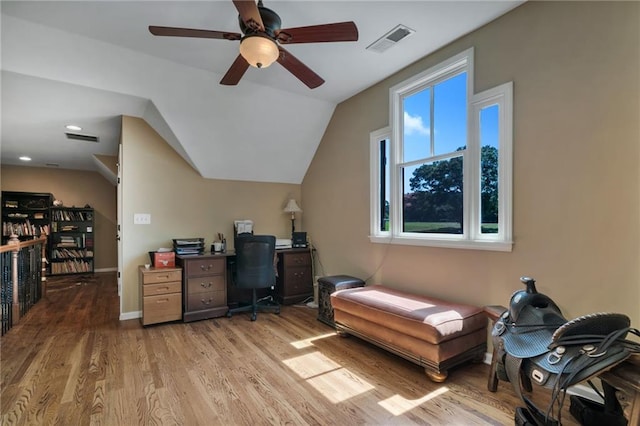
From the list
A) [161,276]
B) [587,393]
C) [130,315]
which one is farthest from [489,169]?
[130,315]

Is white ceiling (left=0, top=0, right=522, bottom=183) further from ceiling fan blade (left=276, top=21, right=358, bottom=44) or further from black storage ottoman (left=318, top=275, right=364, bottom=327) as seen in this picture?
black storage ottoman (left=318, top=275, right=364, bottom=327)

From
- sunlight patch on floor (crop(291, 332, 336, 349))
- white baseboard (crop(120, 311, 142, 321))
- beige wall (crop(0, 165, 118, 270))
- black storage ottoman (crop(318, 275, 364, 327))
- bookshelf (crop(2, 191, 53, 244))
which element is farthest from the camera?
beige wall (crop(0, 165, 118, 270))

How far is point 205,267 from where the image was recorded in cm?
366

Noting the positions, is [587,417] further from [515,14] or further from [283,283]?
[283,283]

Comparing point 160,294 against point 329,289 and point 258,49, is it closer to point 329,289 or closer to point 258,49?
point 329,289

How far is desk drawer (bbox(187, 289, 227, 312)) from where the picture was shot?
3.55 meters

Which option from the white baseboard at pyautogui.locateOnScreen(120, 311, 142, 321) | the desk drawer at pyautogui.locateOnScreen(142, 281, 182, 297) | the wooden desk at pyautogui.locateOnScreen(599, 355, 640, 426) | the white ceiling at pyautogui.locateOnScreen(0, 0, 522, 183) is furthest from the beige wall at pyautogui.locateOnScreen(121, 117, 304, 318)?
the wooden desk at pyautogui.locateOnScreen(599, 355, 640, 426)

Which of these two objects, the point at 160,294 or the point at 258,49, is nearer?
the point at 258,49

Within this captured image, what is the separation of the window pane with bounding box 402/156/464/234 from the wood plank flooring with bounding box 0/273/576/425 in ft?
4.12

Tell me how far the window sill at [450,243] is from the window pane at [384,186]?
204mm

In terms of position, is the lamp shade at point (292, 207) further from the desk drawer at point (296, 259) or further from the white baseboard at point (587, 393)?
the white baseboard at point (587, 393)

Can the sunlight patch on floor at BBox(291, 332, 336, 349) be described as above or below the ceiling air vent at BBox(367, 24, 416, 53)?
below

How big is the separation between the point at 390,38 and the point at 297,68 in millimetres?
935

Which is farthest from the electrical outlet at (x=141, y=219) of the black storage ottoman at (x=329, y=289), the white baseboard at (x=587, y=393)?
the white baseboard at (x=587, y=393)
